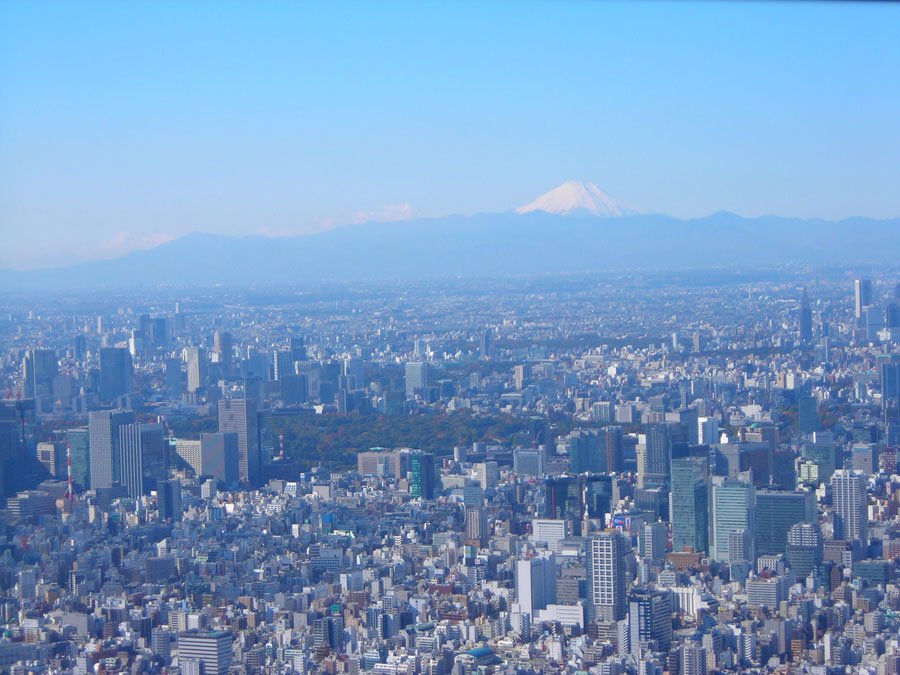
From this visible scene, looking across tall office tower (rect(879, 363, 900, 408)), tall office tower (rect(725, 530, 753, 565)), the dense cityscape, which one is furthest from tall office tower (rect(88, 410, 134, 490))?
tall office tower (rect(879, 363, 900, 408))

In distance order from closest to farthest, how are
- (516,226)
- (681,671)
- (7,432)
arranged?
(681,671), (7,432), (516,226)

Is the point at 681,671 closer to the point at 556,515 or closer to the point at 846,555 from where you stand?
the point at 846,555

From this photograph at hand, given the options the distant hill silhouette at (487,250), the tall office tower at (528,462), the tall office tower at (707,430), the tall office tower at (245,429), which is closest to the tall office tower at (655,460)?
the tall office tower at (707,430)

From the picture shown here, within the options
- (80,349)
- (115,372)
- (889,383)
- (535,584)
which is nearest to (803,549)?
(535,584)

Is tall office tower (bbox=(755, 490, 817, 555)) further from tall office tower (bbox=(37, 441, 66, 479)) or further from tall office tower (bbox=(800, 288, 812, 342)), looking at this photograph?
tall office tower (bbox=(800, 288, 812, 342))

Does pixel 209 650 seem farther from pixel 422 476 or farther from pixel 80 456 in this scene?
pixel 80 456

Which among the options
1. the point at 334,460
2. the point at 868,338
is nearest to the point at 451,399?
the point at 334,460
